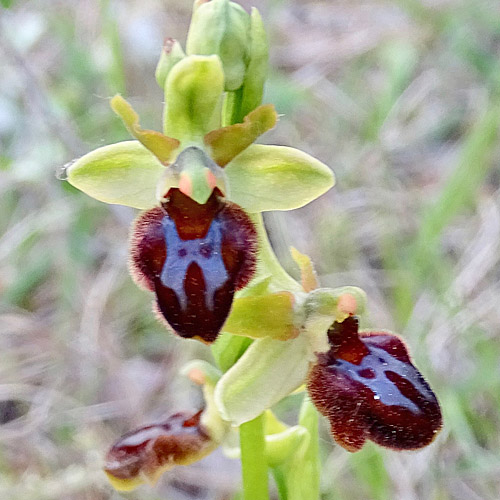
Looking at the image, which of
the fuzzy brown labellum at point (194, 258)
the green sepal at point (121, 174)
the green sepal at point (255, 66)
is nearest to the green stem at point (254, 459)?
the fuzzy brown labellum at point (194, 258)

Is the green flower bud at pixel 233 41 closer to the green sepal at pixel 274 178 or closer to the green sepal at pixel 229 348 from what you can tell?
the green sepal at pixel 274 178

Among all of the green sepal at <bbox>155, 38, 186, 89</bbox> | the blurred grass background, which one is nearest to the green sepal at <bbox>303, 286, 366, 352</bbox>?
the green sepal at <bbox>155, 38, 186, 89</bbox>

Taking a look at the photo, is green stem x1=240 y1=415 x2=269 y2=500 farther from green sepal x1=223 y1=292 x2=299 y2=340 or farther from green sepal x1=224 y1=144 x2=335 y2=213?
green sepal x1=224 y1=144 x2=335 y2=213

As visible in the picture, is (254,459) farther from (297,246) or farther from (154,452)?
(297,246)

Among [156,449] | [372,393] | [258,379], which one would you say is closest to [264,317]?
[258,379]

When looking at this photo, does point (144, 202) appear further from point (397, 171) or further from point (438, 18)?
point (438, 18)

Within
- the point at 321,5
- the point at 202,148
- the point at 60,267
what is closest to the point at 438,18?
the point at 321,5
